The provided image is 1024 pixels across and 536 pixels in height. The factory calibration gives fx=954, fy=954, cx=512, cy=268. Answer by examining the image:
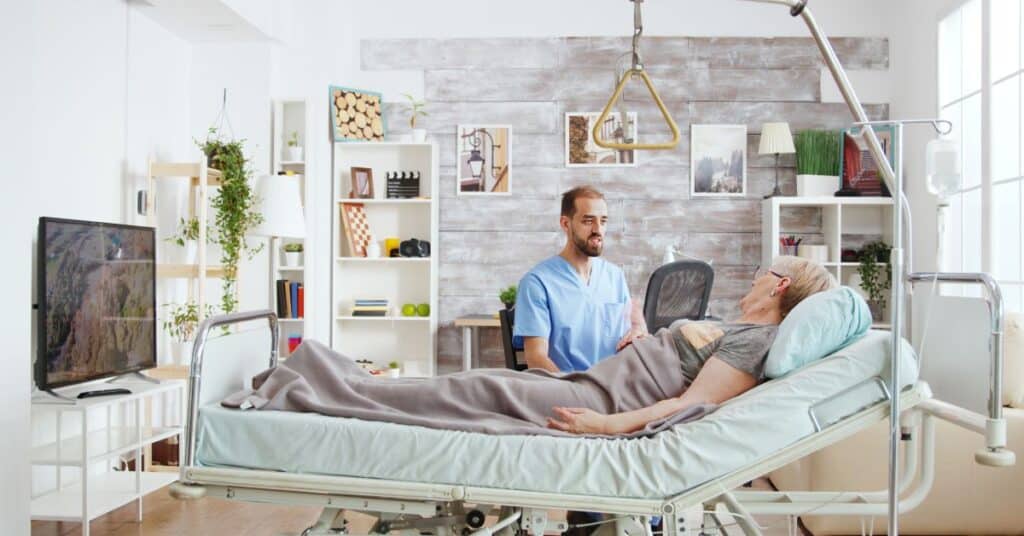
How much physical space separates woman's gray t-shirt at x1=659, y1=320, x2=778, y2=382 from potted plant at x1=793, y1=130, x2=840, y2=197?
135 inches

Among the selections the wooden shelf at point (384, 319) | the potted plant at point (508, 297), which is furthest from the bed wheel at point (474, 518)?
the wooden shelf at point (384, 319)

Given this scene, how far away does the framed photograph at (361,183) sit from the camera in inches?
233

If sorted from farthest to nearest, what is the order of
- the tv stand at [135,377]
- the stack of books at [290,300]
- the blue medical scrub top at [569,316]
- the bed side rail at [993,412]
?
the stack of books at [290,300]
the tv stand at [135,377]
the blue medical scrub top at [569,316]
the bed side rail at [993,412]

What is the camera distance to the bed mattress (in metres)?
2.14

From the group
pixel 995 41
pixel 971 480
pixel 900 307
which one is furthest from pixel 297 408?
pixel 995 41

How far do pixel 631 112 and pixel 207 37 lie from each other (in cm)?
257

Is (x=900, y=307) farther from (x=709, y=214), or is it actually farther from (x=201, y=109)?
(x=201, y=109)

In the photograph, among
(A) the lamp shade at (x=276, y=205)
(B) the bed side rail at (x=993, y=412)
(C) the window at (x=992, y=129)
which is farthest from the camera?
(A) the lamp shade at (x=276, y=205)

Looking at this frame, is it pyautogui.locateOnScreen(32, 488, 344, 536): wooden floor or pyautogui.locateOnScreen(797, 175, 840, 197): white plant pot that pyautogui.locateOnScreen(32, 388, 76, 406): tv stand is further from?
pyautogui.locateOnScreen(797, 175, 840, 197): white plant pot

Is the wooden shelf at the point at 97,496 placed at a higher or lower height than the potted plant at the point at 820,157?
lower

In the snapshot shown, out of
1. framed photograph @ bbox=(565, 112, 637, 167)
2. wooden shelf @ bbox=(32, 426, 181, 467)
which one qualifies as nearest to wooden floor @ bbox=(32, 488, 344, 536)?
wooden shelf @ bbox=(32, 426, 181, 467)

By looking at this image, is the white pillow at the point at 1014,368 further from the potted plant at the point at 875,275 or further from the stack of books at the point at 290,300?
the stack of books at the point at 290,300

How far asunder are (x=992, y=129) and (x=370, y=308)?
3583 mm

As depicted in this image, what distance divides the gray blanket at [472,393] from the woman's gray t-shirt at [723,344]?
0.17 feet
